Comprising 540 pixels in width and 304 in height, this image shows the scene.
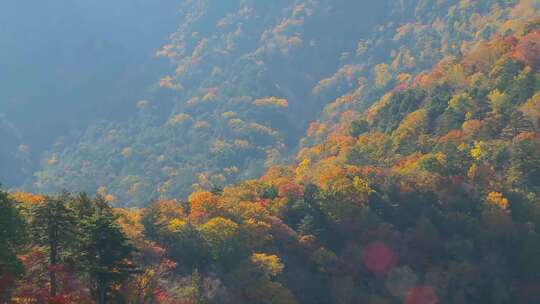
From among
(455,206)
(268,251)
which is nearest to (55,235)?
(268,251)

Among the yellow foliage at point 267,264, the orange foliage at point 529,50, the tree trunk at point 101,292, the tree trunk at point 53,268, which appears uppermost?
the orange foliage at point 529,50

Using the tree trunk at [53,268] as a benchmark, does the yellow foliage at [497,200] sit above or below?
above

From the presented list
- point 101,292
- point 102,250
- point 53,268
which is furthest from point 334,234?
point 53,268

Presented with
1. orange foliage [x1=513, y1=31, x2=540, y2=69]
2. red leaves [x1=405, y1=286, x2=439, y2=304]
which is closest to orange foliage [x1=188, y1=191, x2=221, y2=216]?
red leaves [x1=405, y1=286, x2=439, y2=304]

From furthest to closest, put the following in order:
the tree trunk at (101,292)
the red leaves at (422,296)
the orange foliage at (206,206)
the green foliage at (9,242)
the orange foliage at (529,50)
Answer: the orange foliage at (529,50) < the orange foliage at (206,206) < the red leaves at (422,296) < the tree trunk at (101,292) < the green foliage at (9,242)

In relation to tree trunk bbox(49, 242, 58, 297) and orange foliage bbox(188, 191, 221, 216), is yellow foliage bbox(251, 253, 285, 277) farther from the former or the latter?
tree trunk bbox(49, 242, 58, 297)

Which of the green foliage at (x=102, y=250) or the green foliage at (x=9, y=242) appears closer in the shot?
the green foliage at (x=9, y=242)

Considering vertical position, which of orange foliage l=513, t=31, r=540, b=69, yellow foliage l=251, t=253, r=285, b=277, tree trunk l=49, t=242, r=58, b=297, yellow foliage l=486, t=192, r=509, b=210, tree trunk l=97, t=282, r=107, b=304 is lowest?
tree trunk l=97, t=282, r=107, b=304

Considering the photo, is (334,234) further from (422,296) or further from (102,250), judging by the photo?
(102,250)

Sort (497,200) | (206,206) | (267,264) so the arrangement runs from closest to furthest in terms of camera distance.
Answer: (267,264)
(206,206)
(497,200)

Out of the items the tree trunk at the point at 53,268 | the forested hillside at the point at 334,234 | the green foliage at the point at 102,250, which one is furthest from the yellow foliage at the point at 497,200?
the tree trunk at the point at 53,268

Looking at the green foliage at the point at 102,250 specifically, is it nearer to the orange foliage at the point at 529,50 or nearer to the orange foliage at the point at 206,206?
the orange foliage at the point at 206,206
